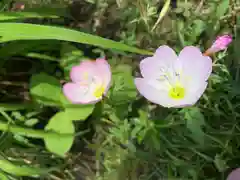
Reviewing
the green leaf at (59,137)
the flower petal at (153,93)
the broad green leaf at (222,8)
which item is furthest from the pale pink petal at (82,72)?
the broad green leaf at (222,8)

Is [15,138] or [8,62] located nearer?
[15,138]

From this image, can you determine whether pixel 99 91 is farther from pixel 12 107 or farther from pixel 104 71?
pixel 12 107

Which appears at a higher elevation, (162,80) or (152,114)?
(162,80)

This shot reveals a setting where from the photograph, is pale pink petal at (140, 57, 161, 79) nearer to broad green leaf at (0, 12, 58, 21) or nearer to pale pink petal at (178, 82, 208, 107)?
pale pink petal at (178, 82, 208, 107)

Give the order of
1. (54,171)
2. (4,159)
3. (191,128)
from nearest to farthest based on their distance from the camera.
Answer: (191,128) → (4,159) → (54,171)

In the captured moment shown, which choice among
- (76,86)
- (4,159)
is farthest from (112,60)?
(4,159)

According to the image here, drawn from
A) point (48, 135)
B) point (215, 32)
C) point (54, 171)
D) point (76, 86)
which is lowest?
point (54, 171)

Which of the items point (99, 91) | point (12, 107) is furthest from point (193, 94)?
point (12, 107)

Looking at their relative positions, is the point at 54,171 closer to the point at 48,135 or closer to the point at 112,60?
the point at 48,135
